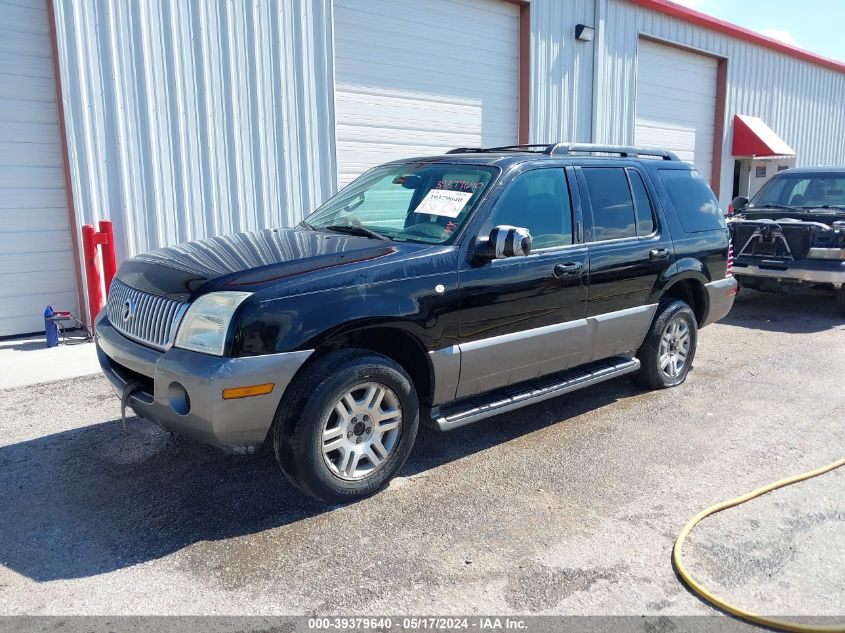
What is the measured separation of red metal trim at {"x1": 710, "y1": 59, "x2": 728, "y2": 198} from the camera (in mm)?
16547

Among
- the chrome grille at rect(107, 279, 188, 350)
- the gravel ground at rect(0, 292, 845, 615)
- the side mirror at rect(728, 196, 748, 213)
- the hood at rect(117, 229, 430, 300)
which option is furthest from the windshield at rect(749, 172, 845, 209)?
the chrome grille at rect(107, 279, 188, 350)

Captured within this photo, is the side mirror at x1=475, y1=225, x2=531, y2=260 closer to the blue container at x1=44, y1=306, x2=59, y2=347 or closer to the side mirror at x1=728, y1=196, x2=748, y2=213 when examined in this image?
the blue container at x1=44, y1=306, x2=59, y2=347

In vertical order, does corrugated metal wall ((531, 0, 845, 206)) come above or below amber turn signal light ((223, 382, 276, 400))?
above

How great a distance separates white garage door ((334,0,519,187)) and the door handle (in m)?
5.64

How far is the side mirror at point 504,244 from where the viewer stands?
159 inches

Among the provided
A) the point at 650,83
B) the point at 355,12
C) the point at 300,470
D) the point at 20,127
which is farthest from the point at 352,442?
the point at 650,83

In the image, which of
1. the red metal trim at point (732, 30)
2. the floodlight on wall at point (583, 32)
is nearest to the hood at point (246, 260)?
the floodlight on wall at point (583, 32)

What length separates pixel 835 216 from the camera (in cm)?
881

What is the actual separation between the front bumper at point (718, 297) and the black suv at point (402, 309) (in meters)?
0.48

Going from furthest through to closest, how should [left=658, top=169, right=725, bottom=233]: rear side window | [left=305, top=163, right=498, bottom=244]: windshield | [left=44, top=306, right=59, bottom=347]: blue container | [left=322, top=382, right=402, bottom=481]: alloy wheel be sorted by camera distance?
[left=44, top=306, right=59, bottom=347]: blue container
[left=658, top=169, right=725, bottom=233]: rear side window
[left=305, top=163, right=498, bottom=244]: windshield
[left=322, top=382, right=402, bottom=481]: alloy wheel

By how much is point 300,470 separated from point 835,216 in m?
8.04

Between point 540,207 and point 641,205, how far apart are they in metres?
1.18

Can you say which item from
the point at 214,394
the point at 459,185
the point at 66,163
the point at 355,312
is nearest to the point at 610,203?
the point at 459,185

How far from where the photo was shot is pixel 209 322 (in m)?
3.42
